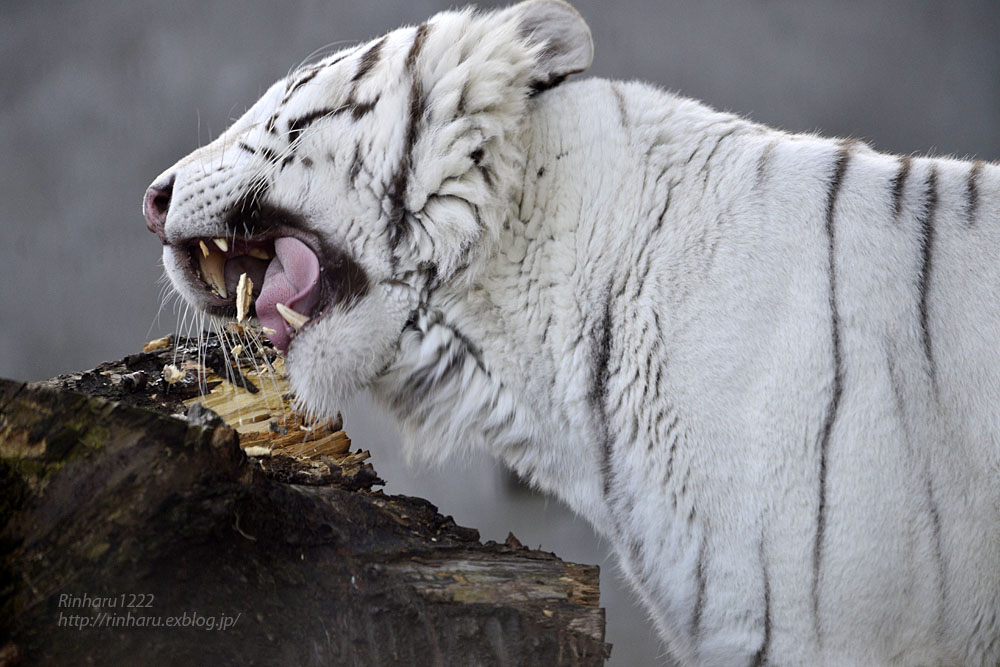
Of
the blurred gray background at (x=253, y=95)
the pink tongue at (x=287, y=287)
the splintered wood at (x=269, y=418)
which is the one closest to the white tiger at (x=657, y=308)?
the pink tongue at (x=287, y=287)

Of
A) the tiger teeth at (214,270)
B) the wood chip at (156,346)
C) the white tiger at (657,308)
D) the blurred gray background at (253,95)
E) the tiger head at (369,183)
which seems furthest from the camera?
the blurred gray background at (253,95)

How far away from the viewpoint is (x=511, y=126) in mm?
825

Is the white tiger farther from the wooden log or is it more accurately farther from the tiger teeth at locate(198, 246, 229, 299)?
the wooden log

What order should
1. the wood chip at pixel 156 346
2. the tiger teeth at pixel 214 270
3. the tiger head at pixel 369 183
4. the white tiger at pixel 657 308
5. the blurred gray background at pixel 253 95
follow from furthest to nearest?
the blurred gray background at pixel 253 95 → the wood chip at pixel 156 346 → the tiger teeth at pixel 214 270 → the tiger head at pixel 369 183 → the white tiger at pixel 657 308

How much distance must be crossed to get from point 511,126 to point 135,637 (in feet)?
1.85

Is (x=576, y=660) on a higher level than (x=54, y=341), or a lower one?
lower

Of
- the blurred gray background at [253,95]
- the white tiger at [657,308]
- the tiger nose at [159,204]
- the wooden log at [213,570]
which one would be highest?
the blurred gray background at [253,95]

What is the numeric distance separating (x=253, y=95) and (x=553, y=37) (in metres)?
1.22

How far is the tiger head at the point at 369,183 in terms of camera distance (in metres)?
0.81

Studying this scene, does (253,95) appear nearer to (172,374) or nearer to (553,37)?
(172,374)

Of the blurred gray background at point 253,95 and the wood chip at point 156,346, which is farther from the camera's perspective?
the blurred gray background at point 253,95

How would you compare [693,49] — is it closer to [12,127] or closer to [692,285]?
[692,285]

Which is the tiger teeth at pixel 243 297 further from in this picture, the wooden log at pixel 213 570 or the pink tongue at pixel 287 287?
the wooden log at pixel 213 570

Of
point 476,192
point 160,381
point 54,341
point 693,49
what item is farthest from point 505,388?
point 54,341
